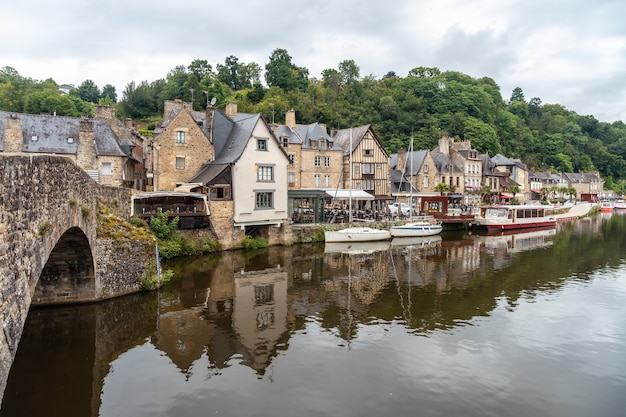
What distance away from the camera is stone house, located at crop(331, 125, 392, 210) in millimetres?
41750

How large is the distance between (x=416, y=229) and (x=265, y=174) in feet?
47.4

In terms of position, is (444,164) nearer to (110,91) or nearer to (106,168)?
(106,168)

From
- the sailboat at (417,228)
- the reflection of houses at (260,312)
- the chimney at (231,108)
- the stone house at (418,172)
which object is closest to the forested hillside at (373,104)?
the stone house at (418,172)

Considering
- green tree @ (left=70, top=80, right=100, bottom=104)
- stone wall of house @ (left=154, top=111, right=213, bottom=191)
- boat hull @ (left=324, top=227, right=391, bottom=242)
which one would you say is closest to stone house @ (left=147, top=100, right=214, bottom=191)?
stone wall of house @ (left=154, top=111, right=213, bottom=191)

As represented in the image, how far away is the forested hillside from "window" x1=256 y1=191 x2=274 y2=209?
32.8 m

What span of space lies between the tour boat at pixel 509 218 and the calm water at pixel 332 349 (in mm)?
20869

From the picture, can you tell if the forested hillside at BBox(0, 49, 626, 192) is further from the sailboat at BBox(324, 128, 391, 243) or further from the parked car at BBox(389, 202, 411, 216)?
the sailboat at BBox(324, 128, 391, 243)

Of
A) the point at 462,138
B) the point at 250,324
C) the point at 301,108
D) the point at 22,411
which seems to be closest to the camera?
the point at 22,411

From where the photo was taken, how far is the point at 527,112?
357 ft

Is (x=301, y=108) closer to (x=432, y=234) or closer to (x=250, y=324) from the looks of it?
(x=432, y=234)

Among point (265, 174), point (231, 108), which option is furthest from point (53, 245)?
point (231, 108)

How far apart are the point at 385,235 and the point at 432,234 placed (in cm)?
613

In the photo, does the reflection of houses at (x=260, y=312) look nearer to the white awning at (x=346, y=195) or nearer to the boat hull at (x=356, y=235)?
the boat hull at (x=356, y=235)

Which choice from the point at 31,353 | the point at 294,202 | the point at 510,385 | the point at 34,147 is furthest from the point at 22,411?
the point at 294,202
